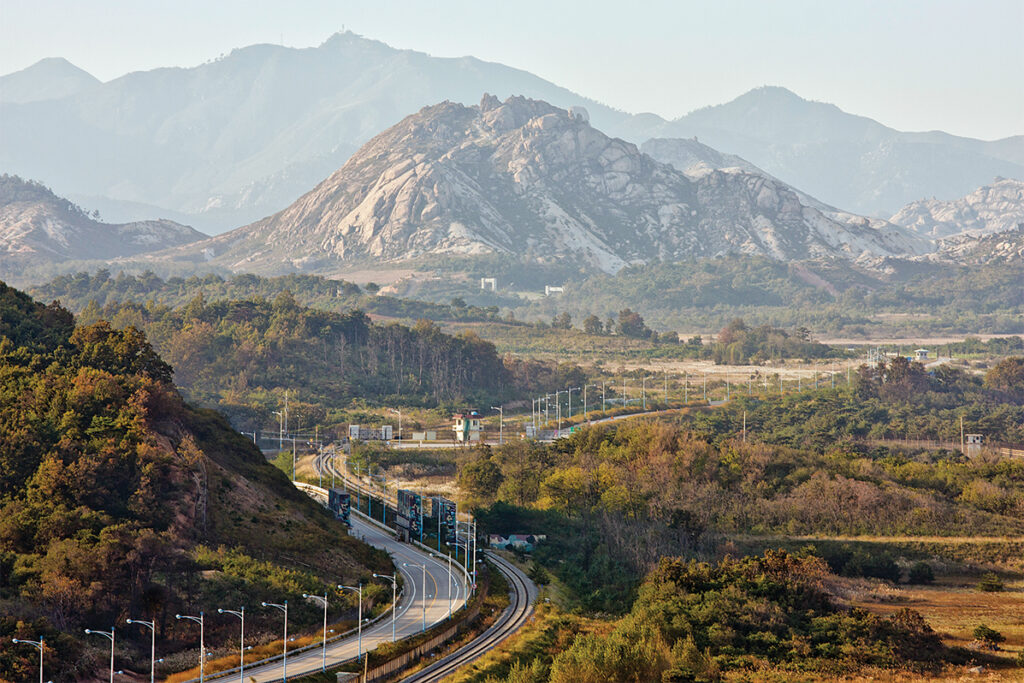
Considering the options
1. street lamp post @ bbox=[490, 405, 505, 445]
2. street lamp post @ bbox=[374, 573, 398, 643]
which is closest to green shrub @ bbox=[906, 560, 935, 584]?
street lamp post @ bbox=[374, 573, 398, 643]

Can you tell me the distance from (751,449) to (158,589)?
61.7 meters

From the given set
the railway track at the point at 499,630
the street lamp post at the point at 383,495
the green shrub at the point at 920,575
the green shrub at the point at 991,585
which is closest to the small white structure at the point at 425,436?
the street lamp post at the point at 383,495

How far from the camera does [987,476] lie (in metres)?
107

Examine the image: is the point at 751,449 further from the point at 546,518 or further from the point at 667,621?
the point at 667,621

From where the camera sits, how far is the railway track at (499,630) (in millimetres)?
58700

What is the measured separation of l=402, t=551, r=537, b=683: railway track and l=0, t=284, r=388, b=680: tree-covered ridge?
9447 millimetres

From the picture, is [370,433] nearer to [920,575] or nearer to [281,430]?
[281,430]

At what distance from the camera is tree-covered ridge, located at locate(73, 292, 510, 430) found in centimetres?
16575

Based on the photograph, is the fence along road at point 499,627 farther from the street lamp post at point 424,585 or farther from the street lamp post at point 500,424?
the street lamp post at point 500,424

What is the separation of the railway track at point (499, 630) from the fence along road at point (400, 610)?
2817 mm

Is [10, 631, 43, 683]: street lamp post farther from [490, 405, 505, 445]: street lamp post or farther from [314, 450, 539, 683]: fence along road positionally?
[490, 405, 505, 445]: street lamp post

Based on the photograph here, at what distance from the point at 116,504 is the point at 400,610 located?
1897 centimetres

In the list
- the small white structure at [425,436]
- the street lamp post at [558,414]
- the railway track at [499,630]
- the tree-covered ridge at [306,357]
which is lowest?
the railway track at [499,630]

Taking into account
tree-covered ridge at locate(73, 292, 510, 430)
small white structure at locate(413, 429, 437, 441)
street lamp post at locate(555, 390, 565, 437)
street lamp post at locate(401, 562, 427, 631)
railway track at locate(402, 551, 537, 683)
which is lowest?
railway track at locate(402, 551, 537, 683)
